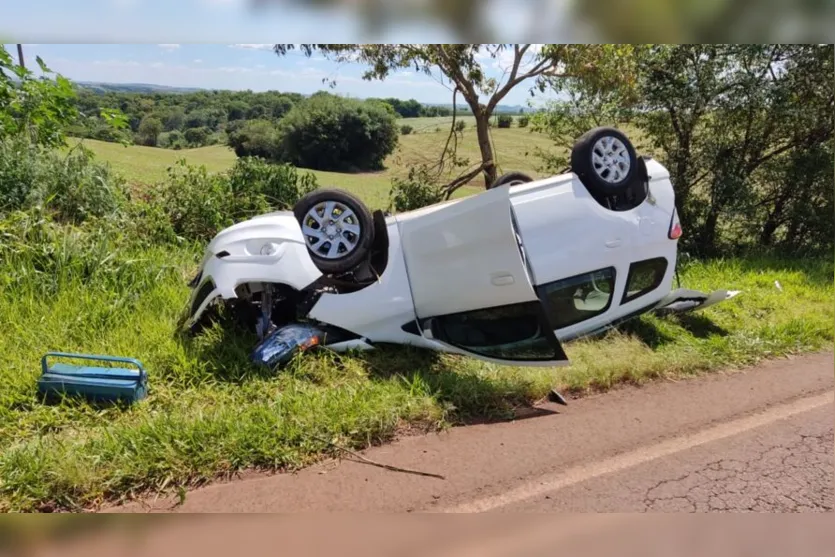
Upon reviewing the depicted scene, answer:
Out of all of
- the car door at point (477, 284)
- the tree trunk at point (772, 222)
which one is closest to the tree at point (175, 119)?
the car door at point (477, 284)

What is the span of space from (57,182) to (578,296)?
541cm

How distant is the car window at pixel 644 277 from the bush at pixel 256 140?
15.3ft

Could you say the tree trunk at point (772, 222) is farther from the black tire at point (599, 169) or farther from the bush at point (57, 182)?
the bush at point (57, 182)

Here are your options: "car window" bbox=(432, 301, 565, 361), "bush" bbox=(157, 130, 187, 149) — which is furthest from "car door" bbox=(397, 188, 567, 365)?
"bush" bbox=(157, 130, 187, 149)

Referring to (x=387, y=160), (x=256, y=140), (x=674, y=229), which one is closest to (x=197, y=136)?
(x=256, y=140)

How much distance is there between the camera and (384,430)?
13.2ft

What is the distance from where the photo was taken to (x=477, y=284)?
15.4 feet

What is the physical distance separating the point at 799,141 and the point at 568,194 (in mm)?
6516

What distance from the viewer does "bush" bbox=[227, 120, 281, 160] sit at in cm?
772

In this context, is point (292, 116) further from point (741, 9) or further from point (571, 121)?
point (741, 9)

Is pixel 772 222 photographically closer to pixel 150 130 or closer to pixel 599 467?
pixel 599 467

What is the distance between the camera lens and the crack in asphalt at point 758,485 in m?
3.38

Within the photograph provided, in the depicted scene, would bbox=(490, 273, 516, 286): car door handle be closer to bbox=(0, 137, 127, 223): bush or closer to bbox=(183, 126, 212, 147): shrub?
bbox=(0, 137, 127, 223): bush

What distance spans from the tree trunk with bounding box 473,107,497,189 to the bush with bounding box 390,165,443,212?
0.82 meters
